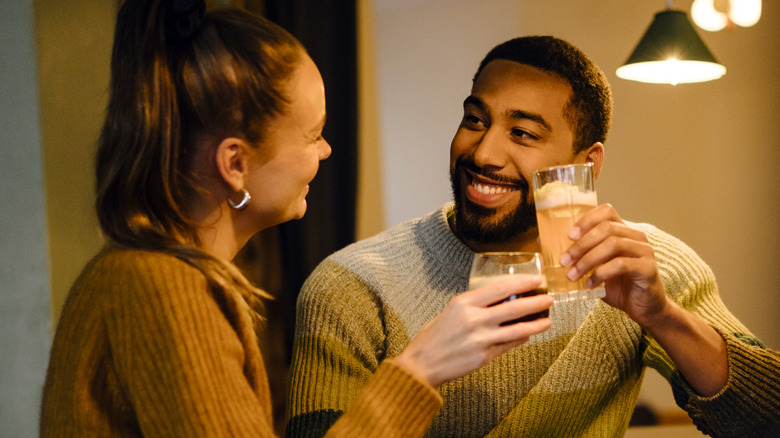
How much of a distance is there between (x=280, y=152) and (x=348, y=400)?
24.4 inches

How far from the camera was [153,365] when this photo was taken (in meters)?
0.87

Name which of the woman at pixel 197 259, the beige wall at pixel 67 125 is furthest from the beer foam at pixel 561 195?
the beige wall at pixel 67 125

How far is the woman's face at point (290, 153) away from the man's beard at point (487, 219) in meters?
0.61

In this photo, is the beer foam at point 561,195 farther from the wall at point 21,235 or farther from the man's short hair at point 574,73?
the wall at point 21,235

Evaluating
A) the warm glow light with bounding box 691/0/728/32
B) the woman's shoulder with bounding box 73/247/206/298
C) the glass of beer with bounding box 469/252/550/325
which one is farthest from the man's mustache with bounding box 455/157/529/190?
the warm glow light with bounding box 691/0/728/32

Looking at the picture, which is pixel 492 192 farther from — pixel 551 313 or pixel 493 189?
pixel 551 313

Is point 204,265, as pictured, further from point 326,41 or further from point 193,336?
point 326,41

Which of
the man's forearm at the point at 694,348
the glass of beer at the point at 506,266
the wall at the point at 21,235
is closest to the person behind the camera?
the glass of beer at the point at 506,266

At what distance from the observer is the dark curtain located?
2.71 meters

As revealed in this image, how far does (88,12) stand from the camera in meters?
2.10

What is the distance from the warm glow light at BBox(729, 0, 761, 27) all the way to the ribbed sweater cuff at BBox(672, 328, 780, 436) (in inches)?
62.7

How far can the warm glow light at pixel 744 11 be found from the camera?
2.48 meters

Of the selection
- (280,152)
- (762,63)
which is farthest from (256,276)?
(762,63)

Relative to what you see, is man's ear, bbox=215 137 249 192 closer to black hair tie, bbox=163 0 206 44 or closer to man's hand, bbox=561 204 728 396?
black hair tie, bbox=163 0 206 44
